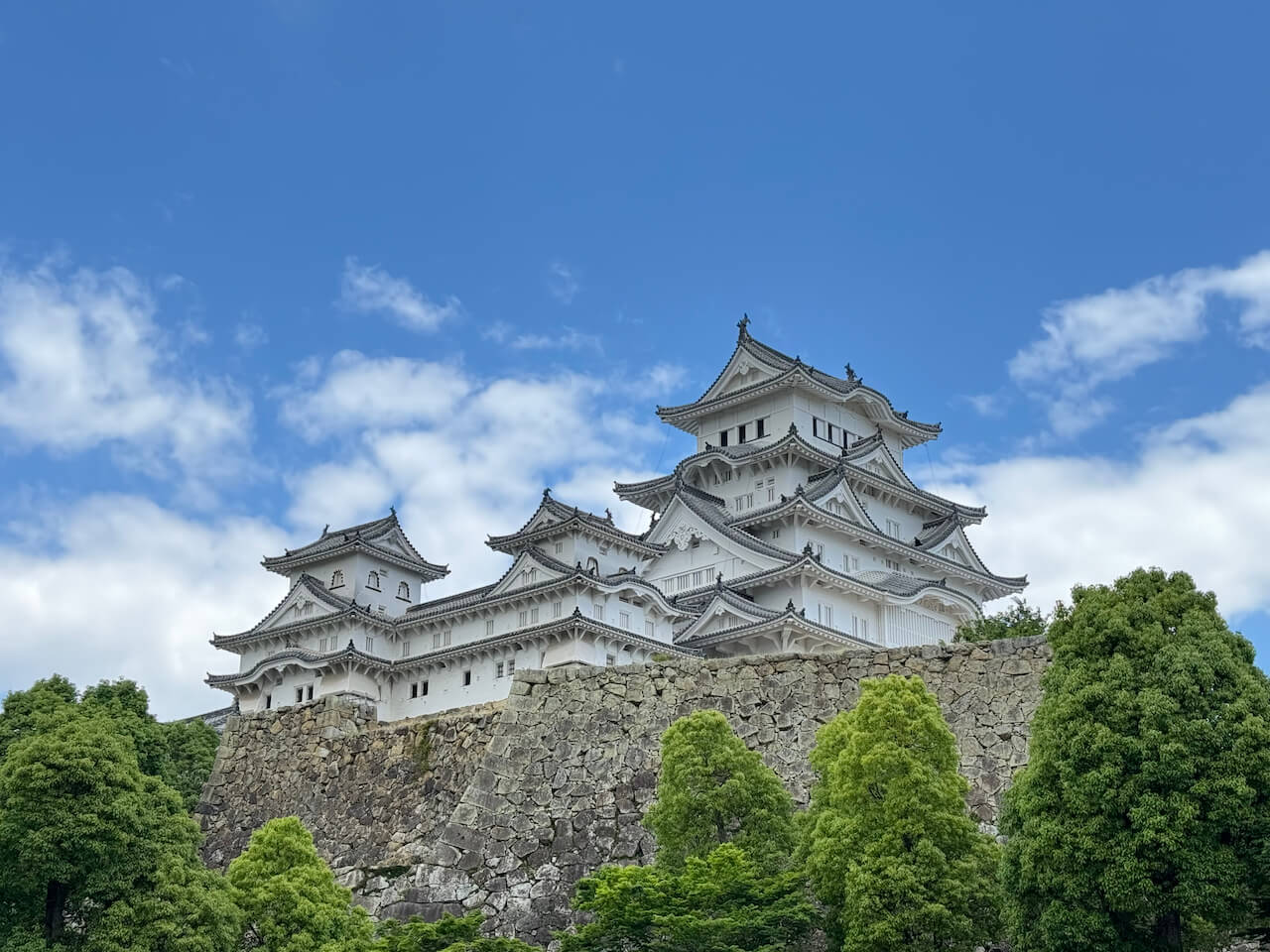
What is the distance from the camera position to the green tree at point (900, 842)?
19172 millimetres

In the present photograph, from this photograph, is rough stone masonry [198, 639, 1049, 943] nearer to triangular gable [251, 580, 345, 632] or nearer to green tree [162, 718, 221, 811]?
green tree [162, 718, 221, 811]

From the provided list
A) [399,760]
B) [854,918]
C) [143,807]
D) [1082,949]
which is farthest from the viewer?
[399,760]

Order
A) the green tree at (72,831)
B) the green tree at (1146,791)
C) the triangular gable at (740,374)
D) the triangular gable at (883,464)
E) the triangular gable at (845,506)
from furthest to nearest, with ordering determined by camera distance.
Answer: the triangular gable at (740,374) < the triangular gable at (883,464) < the triangular gable at (845,506) < the green tree at (72,831) < the green tree at (1146,791)

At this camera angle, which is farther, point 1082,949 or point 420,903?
point 420,903

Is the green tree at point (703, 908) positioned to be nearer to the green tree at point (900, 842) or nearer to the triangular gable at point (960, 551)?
the green tree at point (900, 842)

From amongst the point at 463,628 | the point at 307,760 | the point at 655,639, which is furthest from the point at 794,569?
the point at 307,760

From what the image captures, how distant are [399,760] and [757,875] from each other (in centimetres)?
899

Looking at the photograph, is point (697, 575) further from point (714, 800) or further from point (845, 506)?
point (714, 800)

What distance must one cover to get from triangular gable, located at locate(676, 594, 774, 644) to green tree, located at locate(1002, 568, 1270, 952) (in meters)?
31.4

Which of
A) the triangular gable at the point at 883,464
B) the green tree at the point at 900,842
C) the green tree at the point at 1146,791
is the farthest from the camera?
the triangular gable at the point at 883,464

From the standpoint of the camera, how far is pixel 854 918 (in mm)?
19297

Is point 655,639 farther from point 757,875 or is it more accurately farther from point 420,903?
point 757,875

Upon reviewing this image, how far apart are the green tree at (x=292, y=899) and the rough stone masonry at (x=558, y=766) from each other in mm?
2490

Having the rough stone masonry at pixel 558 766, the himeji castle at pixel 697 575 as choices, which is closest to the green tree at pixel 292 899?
the rough stone masonry at pixel 558 766
